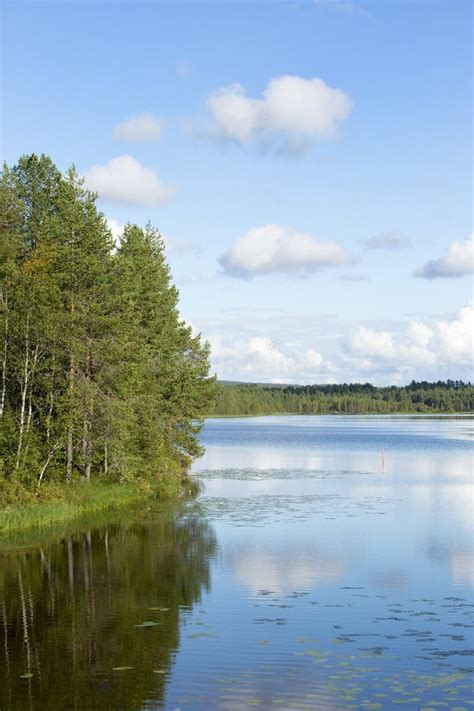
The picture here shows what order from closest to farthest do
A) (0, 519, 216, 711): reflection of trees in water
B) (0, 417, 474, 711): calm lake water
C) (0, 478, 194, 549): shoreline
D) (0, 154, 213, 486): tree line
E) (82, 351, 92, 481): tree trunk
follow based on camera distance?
(0, 417, 474, 711): calm lake water
(0, 519, 216, 711): reflection of trees in water
(0, 478, 194, 549): shoreline
(0, 154, 213, 486): tree line
(82, 351, 92, 481): tree trunk

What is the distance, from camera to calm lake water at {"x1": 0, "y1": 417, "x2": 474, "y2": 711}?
53.4 ft

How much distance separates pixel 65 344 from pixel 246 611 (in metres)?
20.0

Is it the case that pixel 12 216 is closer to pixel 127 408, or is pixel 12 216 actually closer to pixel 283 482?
pixel 127 408

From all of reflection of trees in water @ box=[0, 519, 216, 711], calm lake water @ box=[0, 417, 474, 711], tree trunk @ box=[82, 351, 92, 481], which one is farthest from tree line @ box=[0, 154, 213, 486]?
reflection of trees in water @ box=[0, 519, 216, 711]

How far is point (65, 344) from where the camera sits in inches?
1532

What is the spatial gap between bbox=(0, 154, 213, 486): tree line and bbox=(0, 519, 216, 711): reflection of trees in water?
6426 mm

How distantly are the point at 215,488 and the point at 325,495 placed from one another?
885cm

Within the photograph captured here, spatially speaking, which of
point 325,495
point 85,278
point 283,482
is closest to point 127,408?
point 85,278

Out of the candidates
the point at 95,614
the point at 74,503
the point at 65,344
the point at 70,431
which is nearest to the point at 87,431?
the point at 70,431

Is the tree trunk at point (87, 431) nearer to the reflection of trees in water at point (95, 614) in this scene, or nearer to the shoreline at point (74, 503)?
the shoreline at point (74, 503)

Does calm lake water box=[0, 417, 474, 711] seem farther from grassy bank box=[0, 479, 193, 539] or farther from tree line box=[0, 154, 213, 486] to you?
tree line box=[0, 154, 213, 486]

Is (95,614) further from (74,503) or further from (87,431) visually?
(87,431)

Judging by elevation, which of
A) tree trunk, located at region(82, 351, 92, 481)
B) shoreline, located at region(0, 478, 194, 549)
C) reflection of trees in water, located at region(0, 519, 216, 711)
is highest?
tree trunk, located at region(82, 351, 92, 481)

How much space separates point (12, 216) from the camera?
41.4 meters
